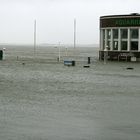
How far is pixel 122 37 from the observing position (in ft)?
206

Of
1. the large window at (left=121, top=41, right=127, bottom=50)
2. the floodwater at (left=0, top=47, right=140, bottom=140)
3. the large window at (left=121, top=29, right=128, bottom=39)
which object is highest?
the large window at (left=121, top=29, right=128, bottom=39)

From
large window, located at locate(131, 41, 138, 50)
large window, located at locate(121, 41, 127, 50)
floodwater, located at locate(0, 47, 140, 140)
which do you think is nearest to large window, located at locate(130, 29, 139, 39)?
large window, located at locate(131, 41, 138, 50)

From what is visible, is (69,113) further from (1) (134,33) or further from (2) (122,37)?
(2) (122,37)

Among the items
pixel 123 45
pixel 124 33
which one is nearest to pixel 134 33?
pixel 124 33

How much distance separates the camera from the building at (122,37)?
61.2m

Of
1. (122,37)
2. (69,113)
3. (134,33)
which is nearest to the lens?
(69,113)

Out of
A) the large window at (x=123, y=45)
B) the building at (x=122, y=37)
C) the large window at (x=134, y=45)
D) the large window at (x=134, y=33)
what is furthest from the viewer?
the large window at (x=123, y=45)

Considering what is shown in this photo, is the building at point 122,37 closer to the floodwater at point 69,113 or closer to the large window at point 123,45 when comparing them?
the large window at point 123,45

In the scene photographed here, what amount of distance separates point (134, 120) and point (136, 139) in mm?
3179

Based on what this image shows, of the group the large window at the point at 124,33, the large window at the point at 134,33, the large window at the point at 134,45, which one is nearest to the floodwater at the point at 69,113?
the large window at the point at 134,45

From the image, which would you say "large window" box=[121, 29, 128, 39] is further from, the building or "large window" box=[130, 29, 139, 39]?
"large window" box=[130, 29, 139, 39]

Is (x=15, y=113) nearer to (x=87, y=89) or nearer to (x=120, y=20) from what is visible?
(x=87, y=89)

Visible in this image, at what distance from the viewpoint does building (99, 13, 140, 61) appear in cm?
6119

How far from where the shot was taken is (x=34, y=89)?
87.2 ft
